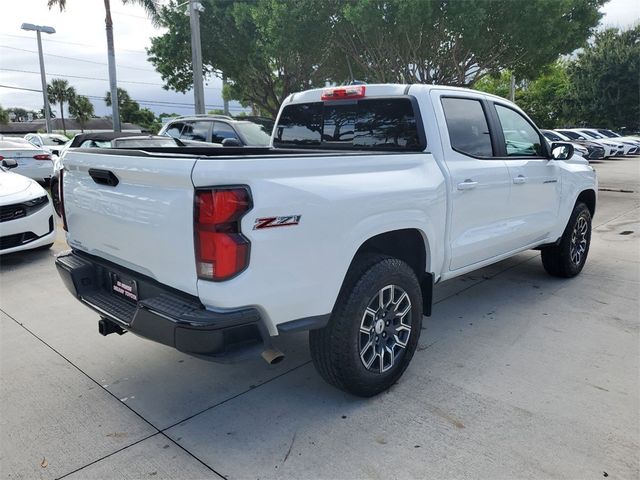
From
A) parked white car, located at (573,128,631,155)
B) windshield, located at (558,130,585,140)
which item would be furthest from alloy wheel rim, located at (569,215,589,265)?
windshield, located at (558,130,585,140)

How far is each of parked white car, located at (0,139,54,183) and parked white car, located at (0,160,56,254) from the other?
5.04 m

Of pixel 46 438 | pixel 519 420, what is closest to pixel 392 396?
pixel 519 420

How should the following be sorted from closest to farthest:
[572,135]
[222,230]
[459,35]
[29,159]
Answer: [222,230], [29,159], [459,35], [572,135]

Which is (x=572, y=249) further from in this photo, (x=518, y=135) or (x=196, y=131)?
(x=196, y=131)

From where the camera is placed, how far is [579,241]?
5.59 m

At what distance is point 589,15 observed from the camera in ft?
54.6

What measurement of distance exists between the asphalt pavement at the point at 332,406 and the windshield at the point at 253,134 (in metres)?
6.05

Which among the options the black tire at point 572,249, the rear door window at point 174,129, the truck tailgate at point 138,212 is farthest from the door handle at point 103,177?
the rear door window at point 174,129

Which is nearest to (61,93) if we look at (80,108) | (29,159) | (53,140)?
(80,108)

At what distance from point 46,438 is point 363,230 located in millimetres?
2070

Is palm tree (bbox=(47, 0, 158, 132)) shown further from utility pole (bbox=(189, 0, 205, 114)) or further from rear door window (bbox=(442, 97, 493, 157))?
rear door window (bbox=(442, 97, 493, 157))

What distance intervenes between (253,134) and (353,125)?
261 inches

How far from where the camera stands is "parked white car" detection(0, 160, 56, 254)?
233 inches

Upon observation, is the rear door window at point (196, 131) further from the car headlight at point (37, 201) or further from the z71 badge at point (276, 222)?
the z71 badge at point (276, 222)
